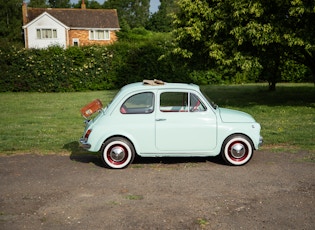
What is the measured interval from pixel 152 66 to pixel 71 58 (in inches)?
228

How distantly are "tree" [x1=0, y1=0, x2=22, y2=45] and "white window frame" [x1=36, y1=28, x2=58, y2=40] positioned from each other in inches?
687

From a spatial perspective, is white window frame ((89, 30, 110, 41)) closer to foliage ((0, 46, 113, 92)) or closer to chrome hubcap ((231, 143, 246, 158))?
foliage ((0, 46, 113, 92))

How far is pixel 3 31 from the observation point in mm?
67438

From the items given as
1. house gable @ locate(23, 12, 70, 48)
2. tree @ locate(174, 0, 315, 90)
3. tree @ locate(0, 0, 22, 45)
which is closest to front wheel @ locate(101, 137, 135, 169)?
tree @ locate(174, 0, 315, 90)

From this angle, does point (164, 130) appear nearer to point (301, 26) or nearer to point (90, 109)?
point (90, 109)

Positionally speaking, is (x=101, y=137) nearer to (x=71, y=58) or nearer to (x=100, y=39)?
(x=71, y=58)

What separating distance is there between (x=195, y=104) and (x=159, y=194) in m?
2.19

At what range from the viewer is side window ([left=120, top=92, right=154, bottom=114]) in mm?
7023

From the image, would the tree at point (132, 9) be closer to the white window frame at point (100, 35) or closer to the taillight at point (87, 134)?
the white window frame at point (100, 35)

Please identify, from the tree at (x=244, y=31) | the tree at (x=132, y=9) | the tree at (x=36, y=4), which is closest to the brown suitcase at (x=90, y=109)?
the tree at (x=244, y=31)

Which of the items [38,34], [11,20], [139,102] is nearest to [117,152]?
[139,102]

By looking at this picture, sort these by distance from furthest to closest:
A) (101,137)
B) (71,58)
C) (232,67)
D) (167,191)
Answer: (71,58), (232,67), (101,137), (167,191)

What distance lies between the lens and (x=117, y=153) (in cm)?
691

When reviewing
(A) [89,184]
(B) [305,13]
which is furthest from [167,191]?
(B) [305,13]
